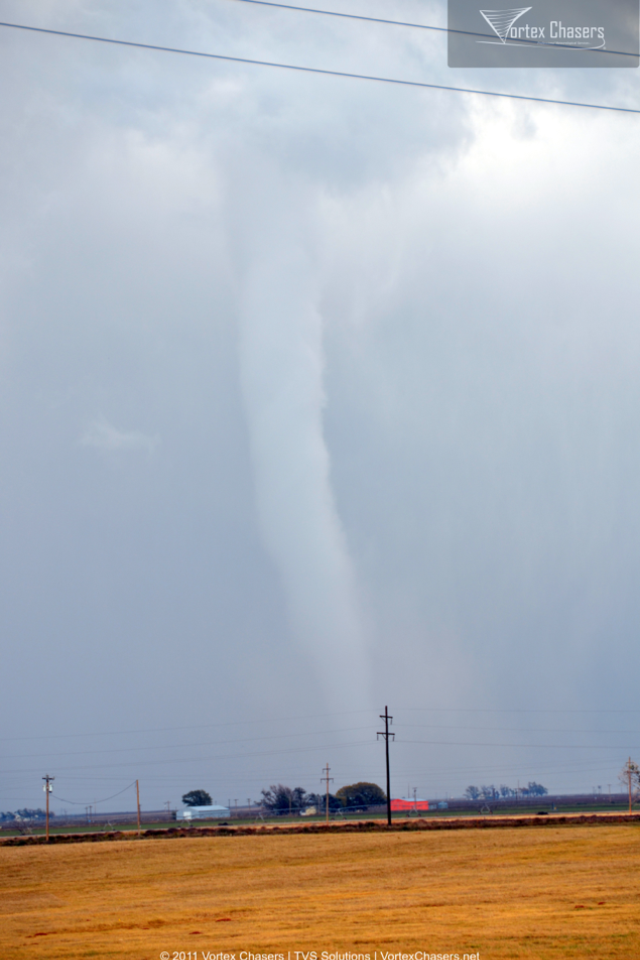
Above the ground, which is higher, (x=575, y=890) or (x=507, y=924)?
(x=507, y=924)

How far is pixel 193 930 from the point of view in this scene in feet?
94.7

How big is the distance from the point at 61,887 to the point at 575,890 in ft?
95.8

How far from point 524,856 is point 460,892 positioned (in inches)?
681

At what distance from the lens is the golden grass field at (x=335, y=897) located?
25031 millimetres

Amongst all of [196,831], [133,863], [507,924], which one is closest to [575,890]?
[507,924]

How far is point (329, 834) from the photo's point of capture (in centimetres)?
7819

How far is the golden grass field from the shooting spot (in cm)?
2503

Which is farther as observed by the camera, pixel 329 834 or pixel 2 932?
pixel 329 834

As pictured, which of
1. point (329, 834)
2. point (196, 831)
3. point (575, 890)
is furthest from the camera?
point (196, 831)

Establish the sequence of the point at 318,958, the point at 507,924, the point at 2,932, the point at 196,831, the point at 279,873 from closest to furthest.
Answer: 1. the point at 318,958
2. the point at 507,924
3. the point at 2,932
4. the point at 279,873
5. the point at 196,831

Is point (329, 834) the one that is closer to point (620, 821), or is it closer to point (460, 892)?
point (620, 821)

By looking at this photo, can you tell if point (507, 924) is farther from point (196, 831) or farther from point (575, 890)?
point (196, 831)

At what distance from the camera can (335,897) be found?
37.3 m

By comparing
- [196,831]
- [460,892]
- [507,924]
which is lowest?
[196,831]
